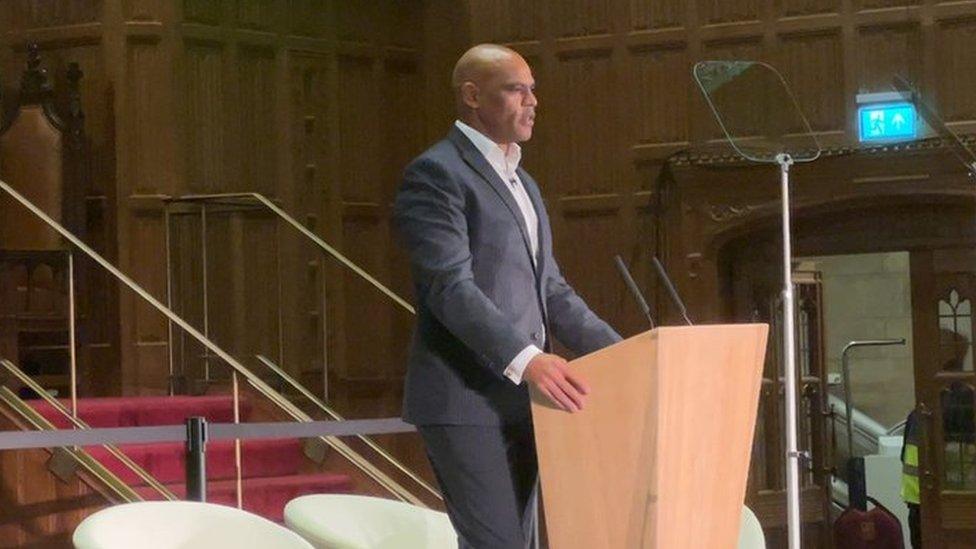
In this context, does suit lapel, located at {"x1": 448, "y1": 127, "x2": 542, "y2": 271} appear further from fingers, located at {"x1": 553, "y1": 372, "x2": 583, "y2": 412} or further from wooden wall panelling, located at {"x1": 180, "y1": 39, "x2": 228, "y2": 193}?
wooden wall panelling, located at {"x1": 180, "y1": 39, "x2": 228, "y2": 193}

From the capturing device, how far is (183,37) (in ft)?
29.3

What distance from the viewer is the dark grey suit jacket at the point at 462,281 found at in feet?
8.43

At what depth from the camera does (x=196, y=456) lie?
4.14 m

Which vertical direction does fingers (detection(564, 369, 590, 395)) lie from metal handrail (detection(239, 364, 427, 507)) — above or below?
above

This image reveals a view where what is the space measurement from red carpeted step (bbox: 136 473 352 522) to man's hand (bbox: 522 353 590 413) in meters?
3.91

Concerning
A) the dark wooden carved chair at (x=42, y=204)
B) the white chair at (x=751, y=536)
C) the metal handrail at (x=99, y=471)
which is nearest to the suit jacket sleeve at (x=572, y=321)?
the white chair at (x=751, y=536)

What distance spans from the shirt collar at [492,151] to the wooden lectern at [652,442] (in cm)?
45

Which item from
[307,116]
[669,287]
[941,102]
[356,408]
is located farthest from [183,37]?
[669,287]

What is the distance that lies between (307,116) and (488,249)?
6856mm

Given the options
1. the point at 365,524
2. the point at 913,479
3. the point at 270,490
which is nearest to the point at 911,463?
the point at 913,479

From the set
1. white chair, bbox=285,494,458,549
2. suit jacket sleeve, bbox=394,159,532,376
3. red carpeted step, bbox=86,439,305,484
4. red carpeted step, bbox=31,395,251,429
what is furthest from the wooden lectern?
red carpeted step, bbox=31,395,251,429

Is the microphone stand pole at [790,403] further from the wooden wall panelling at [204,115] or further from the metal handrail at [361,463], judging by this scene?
the wooden wall panelling at [204,115]

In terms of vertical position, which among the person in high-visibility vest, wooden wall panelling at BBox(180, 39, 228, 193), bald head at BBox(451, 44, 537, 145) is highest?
wooden wall panelling at BBox(180, 39, 228, 193)

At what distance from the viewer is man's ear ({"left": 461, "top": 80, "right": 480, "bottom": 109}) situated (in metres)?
2.75
